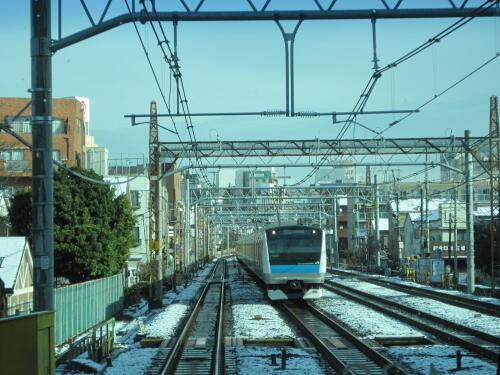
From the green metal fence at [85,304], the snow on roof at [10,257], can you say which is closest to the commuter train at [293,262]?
the green metal fence at [85,304]

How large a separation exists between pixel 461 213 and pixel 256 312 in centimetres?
4164

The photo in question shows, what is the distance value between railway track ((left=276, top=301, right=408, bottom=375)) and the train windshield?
3.68m

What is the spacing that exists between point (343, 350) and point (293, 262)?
10.6 meters

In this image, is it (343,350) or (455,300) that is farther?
(455,300)

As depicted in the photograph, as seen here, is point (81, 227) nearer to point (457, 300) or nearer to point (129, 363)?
point (457, 300)

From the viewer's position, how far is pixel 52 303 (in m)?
9.99

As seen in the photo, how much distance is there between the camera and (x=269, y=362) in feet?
40.8

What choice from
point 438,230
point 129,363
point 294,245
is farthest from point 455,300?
point 438,230

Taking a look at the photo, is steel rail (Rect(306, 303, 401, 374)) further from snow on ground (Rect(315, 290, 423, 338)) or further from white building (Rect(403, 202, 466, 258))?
white building (Rect(403, 202, 466, 258))

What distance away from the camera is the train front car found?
79.3ft

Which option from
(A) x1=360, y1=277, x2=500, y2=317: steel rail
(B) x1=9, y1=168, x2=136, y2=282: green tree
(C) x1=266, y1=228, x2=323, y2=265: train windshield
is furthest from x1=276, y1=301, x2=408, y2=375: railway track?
(B) x1=9, y1=168, x2=136, y2=282: green tree

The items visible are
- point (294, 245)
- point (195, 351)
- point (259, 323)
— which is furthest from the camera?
point (294, 245)

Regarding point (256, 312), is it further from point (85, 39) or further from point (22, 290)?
point (85, 39)

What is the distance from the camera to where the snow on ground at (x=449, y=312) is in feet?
57.3
